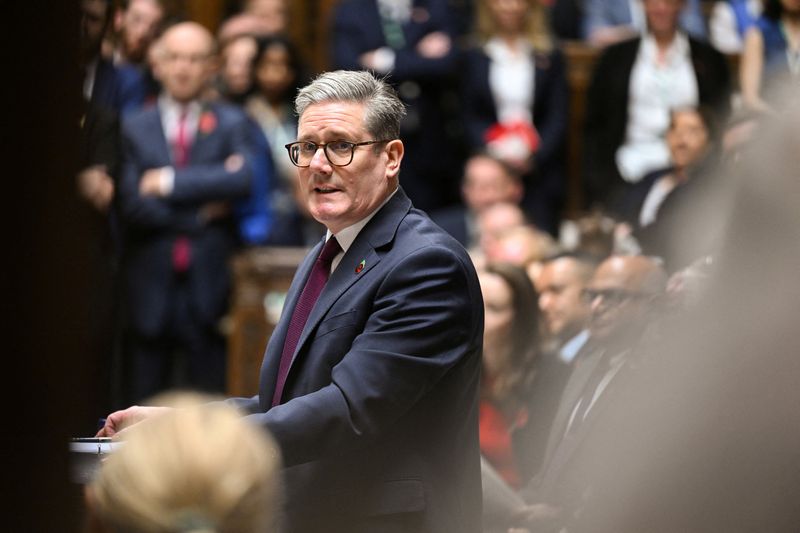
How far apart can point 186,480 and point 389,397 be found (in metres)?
1.03

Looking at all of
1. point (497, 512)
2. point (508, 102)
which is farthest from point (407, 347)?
point (508, 102)

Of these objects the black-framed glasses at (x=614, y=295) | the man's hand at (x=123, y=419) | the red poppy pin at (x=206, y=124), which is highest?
the red poppy pin at (x=206, y=124)

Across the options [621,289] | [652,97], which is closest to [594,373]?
[621,289]

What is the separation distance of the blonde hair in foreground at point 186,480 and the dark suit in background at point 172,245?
444cm

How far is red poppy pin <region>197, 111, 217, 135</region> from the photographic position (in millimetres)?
6676

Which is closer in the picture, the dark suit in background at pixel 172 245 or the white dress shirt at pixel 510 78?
the dark suit in background at pixel 172 245

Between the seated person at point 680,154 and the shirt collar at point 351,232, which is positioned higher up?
the shirt collar at point 351,232

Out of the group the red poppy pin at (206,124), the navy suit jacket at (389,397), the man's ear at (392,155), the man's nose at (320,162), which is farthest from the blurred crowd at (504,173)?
the man's ear at (392,155)

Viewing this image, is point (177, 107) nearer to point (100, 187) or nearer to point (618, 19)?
point (618, 19)

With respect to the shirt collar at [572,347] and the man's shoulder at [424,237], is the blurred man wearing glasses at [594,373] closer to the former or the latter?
the shirt collar at [572,347]

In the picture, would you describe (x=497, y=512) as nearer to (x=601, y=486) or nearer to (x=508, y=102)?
(x=601, y=486)

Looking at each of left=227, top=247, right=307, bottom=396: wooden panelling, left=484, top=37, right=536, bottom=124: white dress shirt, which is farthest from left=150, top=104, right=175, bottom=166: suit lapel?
left=484, top=37, right=536, bottom=124: white dress shirt

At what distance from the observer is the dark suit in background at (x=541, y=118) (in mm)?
7719

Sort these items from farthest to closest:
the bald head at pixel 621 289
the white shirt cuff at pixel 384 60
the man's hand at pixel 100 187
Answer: the white shirt cuff at pixel 384 60 → the bald head at pixel 621 289 → the man's hand at pixel 100 187
